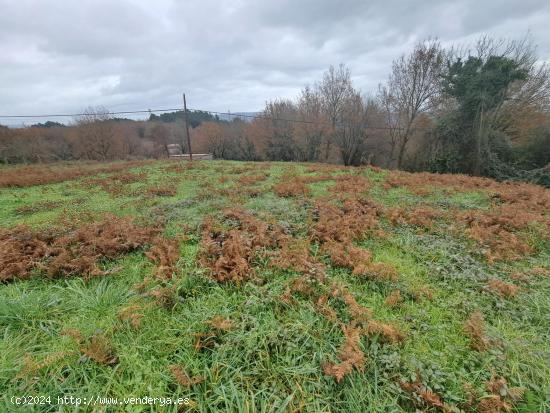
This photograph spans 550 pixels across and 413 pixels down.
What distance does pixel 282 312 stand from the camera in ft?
8.00

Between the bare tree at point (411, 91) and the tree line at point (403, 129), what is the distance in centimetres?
8

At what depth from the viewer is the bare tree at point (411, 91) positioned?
20594 mm

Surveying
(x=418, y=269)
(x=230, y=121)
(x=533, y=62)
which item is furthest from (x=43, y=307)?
(x=230, y=121)

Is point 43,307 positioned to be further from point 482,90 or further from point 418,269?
point 482,90

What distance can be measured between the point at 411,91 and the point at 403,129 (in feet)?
10.4

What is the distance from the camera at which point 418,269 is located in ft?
10.8

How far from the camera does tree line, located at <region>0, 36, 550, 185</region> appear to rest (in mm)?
15352

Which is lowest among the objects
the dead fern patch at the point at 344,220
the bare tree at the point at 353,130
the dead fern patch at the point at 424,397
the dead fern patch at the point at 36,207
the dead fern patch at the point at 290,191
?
the dead fern patch at the point at 424,397

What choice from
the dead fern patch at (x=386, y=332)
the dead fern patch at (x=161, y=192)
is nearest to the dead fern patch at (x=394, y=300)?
the dead fern patch at (x=386, y=332)

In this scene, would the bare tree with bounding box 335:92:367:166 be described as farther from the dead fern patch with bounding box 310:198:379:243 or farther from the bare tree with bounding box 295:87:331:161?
→ the dead fern patch with bounding box 310:198:379:243

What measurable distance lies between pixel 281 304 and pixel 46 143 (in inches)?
1385

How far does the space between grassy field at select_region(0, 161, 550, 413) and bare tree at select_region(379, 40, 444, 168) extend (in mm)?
19991

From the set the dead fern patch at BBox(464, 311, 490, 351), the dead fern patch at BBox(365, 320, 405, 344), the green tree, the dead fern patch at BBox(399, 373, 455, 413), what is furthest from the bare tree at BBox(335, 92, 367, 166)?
the dead fern patch at BBox(399, 373, 455, 413)

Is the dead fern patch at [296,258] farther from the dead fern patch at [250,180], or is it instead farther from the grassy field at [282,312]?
the dead fern patch at [250,180]
